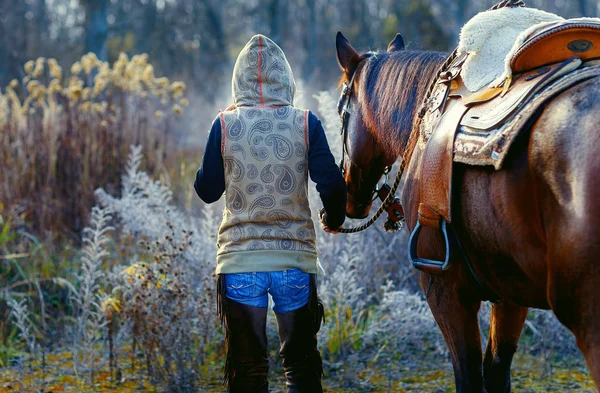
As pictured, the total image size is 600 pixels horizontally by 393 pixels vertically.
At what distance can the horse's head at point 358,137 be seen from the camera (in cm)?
310

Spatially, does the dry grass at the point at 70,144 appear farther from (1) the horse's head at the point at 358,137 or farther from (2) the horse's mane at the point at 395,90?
(2) the horse's mane at the point at 395,90

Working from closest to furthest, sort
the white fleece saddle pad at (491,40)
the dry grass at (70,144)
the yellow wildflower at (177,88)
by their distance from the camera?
1. the white fleece saddle pad at (491,40)
2. the dry grass at (70,144)
3. the yellow wildflower at (177,88)

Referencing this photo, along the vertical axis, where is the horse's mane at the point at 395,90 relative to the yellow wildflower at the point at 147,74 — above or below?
below

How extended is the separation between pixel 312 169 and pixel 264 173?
181 millimetres

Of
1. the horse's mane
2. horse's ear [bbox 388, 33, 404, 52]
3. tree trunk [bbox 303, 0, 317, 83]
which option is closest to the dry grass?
horse's ear [bbox 388, 33, 404, 52]

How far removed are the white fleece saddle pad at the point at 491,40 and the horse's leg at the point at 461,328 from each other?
670 mm

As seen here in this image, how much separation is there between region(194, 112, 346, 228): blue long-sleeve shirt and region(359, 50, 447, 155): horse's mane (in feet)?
1.10

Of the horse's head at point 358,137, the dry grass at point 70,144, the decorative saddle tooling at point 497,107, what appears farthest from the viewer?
the dry grass at point 70,144

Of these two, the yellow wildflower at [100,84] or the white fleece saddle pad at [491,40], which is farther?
the yellow wildflower at [100,84]

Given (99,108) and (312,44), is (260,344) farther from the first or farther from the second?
(312,44)

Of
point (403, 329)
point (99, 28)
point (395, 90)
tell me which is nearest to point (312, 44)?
point (99, 28)

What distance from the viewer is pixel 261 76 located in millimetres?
2750

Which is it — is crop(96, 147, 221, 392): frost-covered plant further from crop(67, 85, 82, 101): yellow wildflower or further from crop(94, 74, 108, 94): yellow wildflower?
crop(94, 74, 108, 94): yellow wildflower

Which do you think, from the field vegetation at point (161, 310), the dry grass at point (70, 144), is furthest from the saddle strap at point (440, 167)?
the dry grass at point (70, 144)
